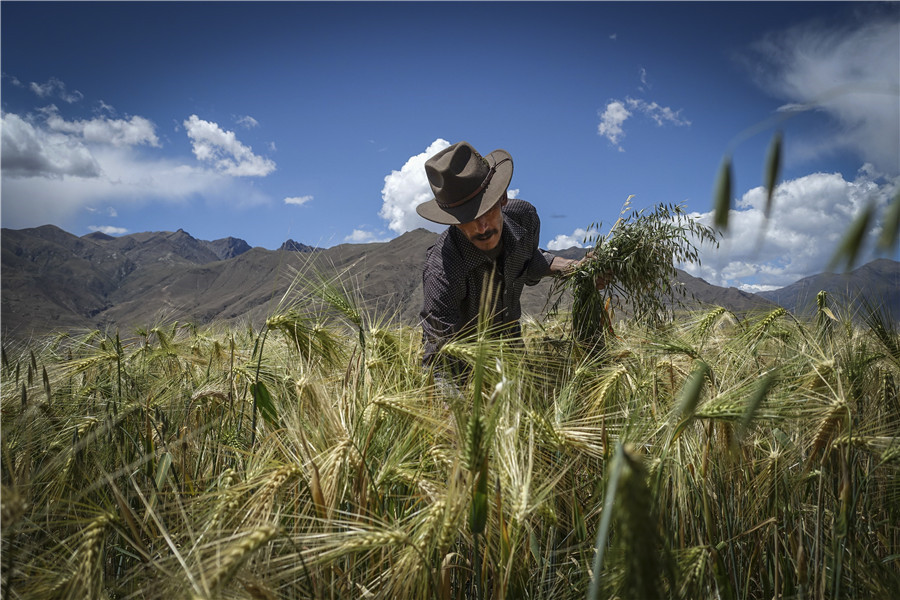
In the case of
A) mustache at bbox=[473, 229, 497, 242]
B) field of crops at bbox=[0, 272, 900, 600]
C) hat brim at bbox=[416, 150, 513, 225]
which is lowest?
field of crops at bbox=[0, 272, 900, 600]

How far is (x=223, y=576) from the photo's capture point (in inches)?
28.5

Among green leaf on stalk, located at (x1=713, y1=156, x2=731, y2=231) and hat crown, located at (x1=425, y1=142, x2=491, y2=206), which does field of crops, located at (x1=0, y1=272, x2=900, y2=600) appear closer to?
green leaf on stalk, located at (x1=713, y1=156, x2=731, y2=231)

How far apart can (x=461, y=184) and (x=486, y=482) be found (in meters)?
1.88

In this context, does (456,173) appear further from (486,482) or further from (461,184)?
(486,482)

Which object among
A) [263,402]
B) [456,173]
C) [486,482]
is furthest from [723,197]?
[456,173]

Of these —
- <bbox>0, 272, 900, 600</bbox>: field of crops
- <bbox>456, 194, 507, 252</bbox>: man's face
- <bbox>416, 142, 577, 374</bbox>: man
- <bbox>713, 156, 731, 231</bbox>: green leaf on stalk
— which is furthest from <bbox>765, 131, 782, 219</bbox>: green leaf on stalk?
<bbox>456, 194, 507, 252</bbox>: man's face

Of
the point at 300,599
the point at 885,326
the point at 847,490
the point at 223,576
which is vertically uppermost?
the point at 885,326

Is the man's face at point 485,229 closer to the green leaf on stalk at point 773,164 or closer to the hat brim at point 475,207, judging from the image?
the hat brim at point 475,207

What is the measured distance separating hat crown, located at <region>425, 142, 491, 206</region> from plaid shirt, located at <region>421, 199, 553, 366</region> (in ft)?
0.82

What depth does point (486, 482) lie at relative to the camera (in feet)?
2.66

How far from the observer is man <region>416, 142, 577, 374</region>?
2.47 m

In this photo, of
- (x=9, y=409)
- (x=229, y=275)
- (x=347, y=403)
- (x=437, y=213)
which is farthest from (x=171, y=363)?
(x=229, y=275)

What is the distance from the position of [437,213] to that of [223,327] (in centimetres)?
285

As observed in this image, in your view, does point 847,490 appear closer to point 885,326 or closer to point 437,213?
point 885,326
